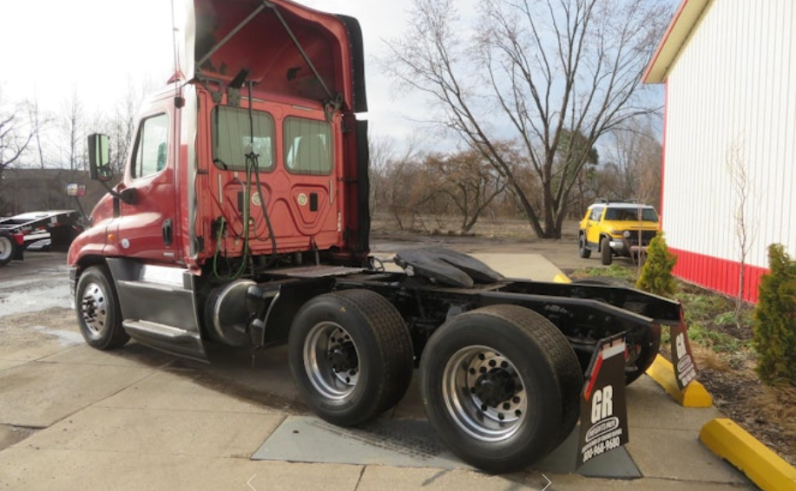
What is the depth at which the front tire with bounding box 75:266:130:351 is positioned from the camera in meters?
6.48

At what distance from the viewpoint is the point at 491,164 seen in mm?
31359

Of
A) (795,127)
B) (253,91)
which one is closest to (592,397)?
(253,91)

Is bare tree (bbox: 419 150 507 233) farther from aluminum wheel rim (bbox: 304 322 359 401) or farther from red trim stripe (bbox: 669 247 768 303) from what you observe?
aluminum wheel rim (bbox: 304 322 359 401)

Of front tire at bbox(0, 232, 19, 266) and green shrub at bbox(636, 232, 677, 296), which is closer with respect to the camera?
green shrub at bbox(636, 232, 677, 296)

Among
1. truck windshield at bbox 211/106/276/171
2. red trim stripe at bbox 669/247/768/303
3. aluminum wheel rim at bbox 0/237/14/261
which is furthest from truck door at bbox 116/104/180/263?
aluminum wheel rim at bbox 0/237/14/261

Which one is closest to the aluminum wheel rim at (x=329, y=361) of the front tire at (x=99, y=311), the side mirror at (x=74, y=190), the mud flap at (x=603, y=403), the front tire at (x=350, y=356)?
the front tire at (x=350, y=356)

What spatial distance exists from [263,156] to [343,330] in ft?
7.95

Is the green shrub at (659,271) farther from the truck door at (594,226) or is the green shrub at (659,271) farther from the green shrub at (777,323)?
the truck door at (594,226)

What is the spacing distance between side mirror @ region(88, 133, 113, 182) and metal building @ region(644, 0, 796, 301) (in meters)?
8.23

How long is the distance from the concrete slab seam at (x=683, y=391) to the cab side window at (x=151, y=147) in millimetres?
5254

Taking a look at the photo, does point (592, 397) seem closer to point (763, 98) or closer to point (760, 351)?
point (760, 351)

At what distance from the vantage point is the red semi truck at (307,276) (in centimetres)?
369

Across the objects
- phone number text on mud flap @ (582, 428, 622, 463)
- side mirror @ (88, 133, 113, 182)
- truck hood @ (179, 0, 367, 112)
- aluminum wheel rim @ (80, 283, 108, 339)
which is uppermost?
truck hood @ (179, 0, 367, 112)

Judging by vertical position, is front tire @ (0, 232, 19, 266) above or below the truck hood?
below
